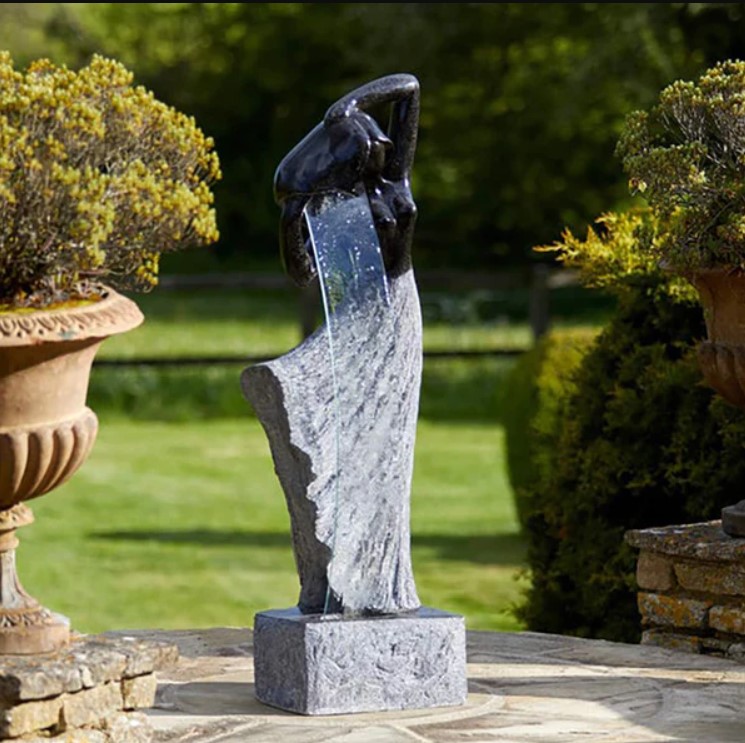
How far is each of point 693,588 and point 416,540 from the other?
243 inches

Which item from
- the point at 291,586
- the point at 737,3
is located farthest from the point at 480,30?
the point at 291,586

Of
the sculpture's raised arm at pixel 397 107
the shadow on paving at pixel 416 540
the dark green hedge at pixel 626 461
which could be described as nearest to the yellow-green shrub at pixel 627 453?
the dark green hedge at pixel 626 461

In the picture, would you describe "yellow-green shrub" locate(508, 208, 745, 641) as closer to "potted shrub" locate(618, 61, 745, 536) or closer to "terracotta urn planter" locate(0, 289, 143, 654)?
"potted shrub" locate(618, 61, 745, 536)

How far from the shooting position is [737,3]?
17641 millimetres

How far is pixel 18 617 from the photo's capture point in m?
4.93

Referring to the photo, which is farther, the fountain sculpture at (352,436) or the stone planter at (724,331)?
the stone planter at (724,331)

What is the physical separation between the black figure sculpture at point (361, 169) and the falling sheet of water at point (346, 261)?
0.04 m

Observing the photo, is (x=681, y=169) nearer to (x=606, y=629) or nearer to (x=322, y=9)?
(x=606, y=629)

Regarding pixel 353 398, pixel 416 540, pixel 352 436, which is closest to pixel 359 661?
pixel 352 436

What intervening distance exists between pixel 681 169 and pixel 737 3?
1195cm

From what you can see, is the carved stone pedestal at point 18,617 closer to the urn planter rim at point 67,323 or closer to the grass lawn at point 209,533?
the urn planter rim at point 67,323

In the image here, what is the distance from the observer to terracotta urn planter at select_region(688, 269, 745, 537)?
6.39 metres

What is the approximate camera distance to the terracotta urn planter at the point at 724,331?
639cm

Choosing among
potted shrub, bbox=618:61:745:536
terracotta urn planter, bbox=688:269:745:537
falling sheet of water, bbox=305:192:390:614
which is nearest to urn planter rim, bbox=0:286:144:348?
falling sheet of water, bbox=305:192:390:614
